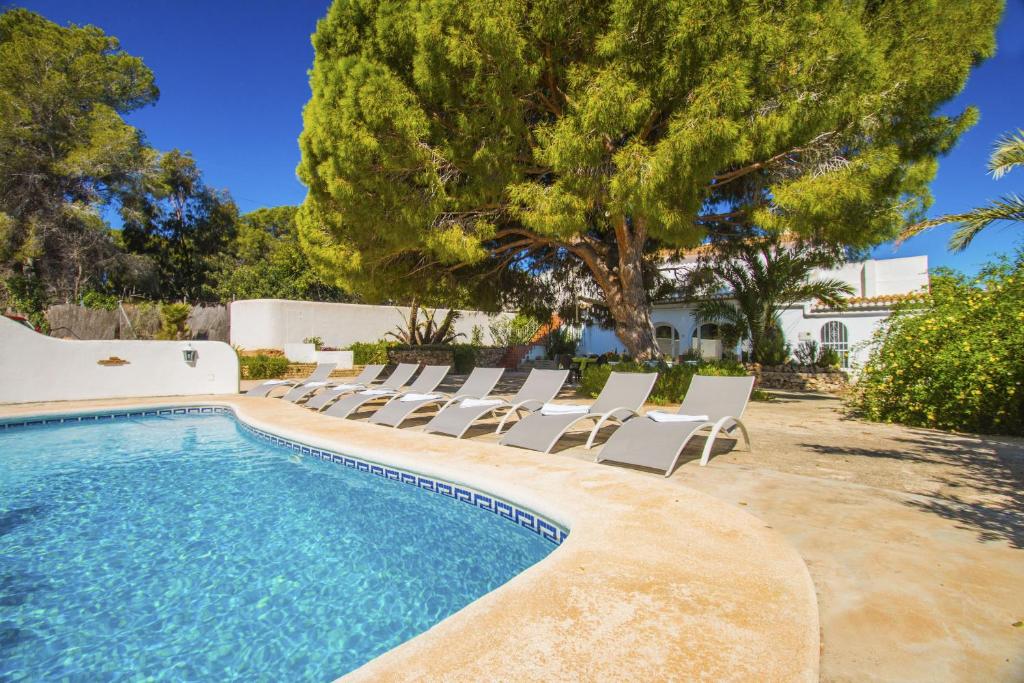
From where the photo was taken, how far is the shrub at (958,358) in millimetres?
7473

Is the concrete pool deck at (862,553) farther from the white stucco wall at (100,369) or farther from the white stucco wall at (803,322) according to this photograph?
the white stucco wall at (803,322)

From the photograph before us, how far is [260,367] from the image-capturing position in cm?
1900

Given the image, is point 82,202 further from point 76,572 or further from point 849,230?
point 849,230

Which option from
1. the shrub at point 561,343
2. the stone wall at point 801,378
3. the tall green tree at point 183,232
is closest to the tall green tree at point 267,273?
the tall green tree at point 183,232

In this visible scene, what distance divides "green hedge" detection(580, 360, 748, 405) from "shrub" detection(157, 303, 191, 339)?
16.8 m

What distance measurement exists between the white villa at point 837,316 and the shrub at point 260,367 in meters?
11.8

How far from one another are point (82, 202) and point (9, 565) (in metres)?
29.3

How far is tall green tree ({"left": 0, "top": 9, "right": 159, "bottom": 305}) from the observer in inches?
970

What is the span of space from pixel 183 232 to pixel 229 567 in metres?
36.6

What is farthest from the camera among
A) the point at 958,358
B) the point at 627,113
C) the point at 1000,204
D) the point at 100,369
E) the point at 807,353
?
the point at 807,353

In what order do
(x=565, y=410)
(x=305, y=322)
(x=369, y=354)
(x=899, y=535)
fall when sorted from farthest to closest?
(x=305, y=322)
(x=369, y=354)
(x=565, y=410)
(x=899, y=535)

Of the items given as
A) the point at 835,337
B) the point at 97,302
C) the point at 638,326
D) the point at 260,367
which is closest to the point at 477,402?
the point at 638,326

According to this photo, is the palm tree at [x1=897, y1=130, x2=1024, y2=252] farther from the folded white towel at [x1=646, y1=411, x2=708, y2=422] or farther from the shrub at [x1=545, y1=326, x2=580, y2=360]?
the shrub at [x1=545, y1=326, x2=580, y2=360]

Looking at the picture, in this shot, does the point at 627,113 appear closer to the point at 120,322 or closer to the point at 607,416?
the point at 607,416
